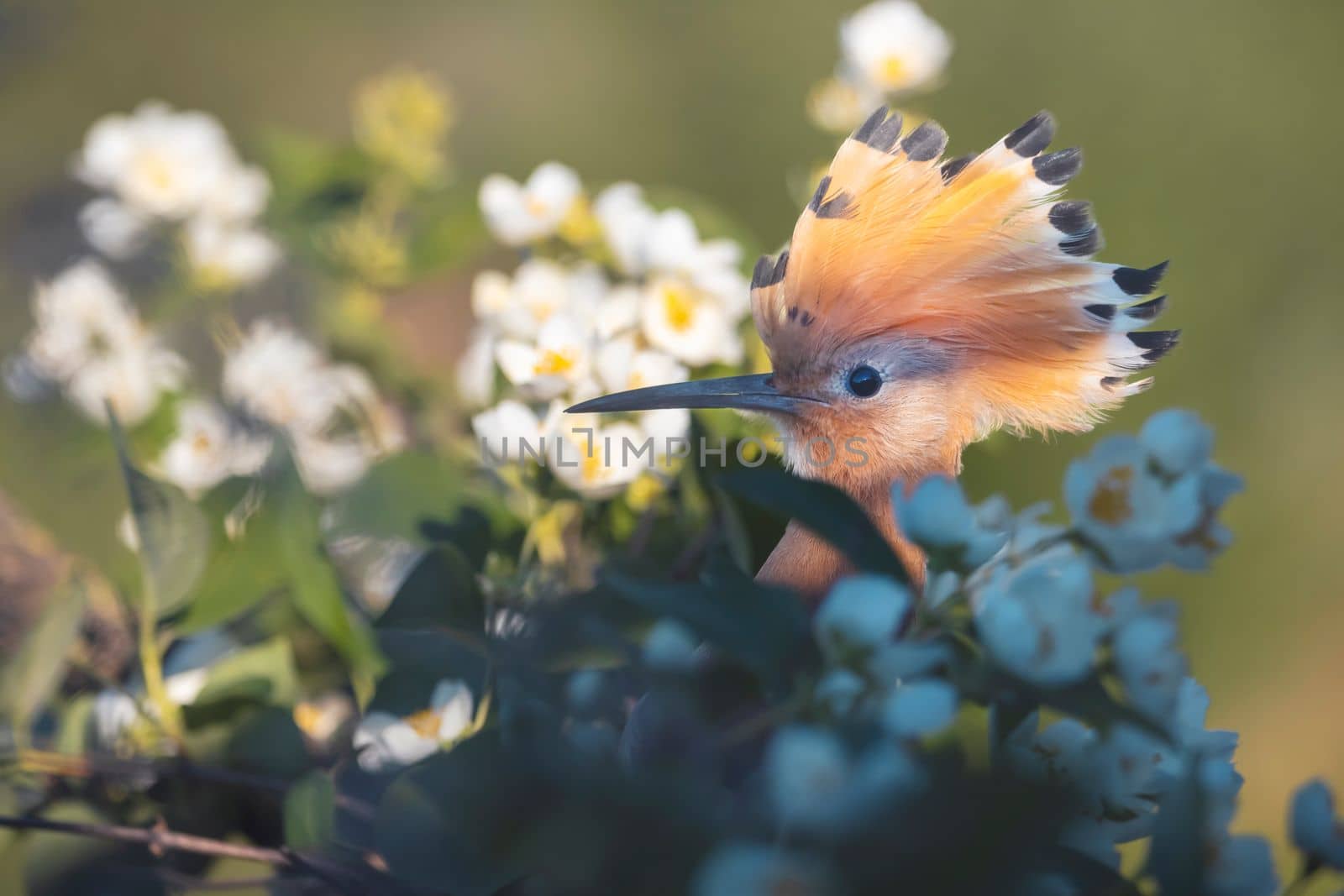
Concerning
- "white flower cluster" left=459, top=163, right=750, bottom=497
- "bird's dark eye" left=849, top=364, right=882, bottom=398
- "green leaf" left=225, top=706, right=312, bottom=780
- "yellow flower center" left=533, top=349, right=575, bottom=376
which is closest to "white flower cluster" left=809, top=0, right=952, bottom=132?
"white flower cluster" left=459, top=163, right=750, bottom=497

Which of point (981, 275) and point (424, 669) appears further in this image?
point (981, 275)

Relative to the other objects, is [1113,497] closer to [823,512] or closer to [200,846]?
[823,512]

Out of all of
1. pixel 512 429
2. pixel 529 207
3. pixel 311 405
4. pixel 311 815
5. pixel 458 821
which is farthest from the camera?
pixel 311 405

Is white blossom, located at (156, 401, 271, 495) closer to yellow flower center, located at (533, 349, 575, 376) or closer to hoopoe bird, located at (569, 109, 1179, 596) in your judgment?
yellow flower center, located at (533, 349, 575, 376)

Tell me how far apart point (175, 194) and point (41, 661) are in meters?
0.55

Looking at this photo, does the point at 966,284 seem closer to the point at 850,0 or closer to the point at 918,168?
the point at 918,168

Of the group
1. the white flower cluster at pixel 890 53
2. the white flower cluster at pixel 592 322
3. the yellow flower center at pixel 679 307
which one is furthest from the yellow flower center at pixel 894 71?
the yellow flower center at pixel 679 307

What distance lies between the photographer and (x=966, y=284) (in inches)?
31.2

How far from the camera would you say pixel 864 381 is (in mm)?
871

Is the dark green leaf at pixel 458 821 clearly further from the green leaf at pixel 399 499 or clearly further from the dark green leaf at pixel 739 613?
the green leaf at pixel 399 499

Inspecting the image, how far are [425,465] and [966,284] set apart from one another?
43cm

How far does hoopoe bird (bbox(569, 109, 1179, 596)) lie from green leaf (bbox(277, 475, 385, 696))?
21 cm

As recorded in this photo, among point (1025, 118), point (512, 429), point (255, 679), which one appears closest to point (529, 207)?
point (512, 429)

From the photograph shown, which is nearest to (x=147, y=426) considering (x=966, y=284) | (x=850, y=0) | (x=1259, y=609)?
(x=966, y=284)
